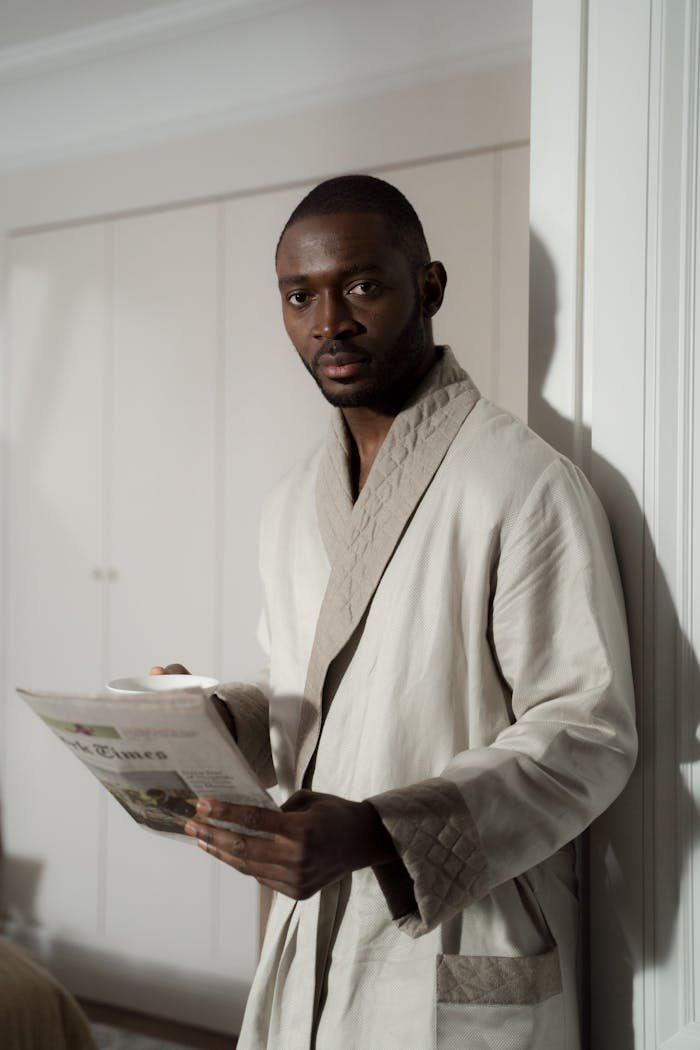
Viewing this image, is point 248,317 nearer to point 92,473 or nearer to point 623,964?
point 92,473

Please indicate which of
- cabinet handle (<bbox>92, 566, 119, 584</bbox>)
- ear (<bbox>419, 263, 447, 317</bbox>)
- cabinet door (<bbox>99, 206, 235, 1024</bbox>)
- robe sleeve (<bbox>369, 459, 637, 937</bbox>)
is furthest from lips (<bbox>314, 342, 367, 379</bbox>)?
cabinet handle (<bbox>92, 566, 119, 584</bbox>)

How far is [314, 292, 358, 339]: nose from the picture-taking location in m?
1.26

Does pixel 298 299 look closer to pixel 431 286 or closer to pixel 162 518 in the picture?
pixel 431 286

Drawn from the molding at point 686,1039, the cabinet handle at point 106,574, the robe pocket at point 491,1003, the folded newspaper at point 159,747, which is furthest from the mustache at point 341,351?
the cabinet handle at point 106,574

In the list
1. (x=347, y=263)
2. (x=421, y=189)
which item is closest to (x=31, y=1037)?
(x=347, y=263)

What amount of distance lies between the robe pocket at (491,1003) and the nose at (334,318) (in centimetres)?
72

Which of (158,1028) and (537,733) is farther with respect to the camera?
(158,1028)

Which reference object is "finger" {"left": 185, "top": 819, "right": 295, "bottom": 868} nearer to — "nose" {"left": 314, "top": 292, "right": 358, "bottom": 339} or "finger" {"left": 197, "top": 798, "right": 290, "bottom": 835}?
"finger" {"left": 197, "top": 798, "right": 290, "bottom": 835}

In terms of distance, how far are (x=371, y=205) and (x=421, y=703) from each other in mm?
592

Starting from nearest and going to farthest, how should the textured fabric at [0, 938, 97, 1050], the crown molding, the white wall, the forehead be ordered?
the forehead
the textured fabric at [0, 938, 97, 1050]
the white wall
the crown molding

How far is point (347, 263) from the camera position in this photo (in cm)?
125

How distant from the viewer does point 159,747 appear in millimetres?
1027

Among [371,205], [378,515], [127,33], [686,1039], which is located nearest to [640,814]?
[686,1039]

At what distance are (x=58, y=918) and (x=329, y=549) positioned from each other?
2.63 m
